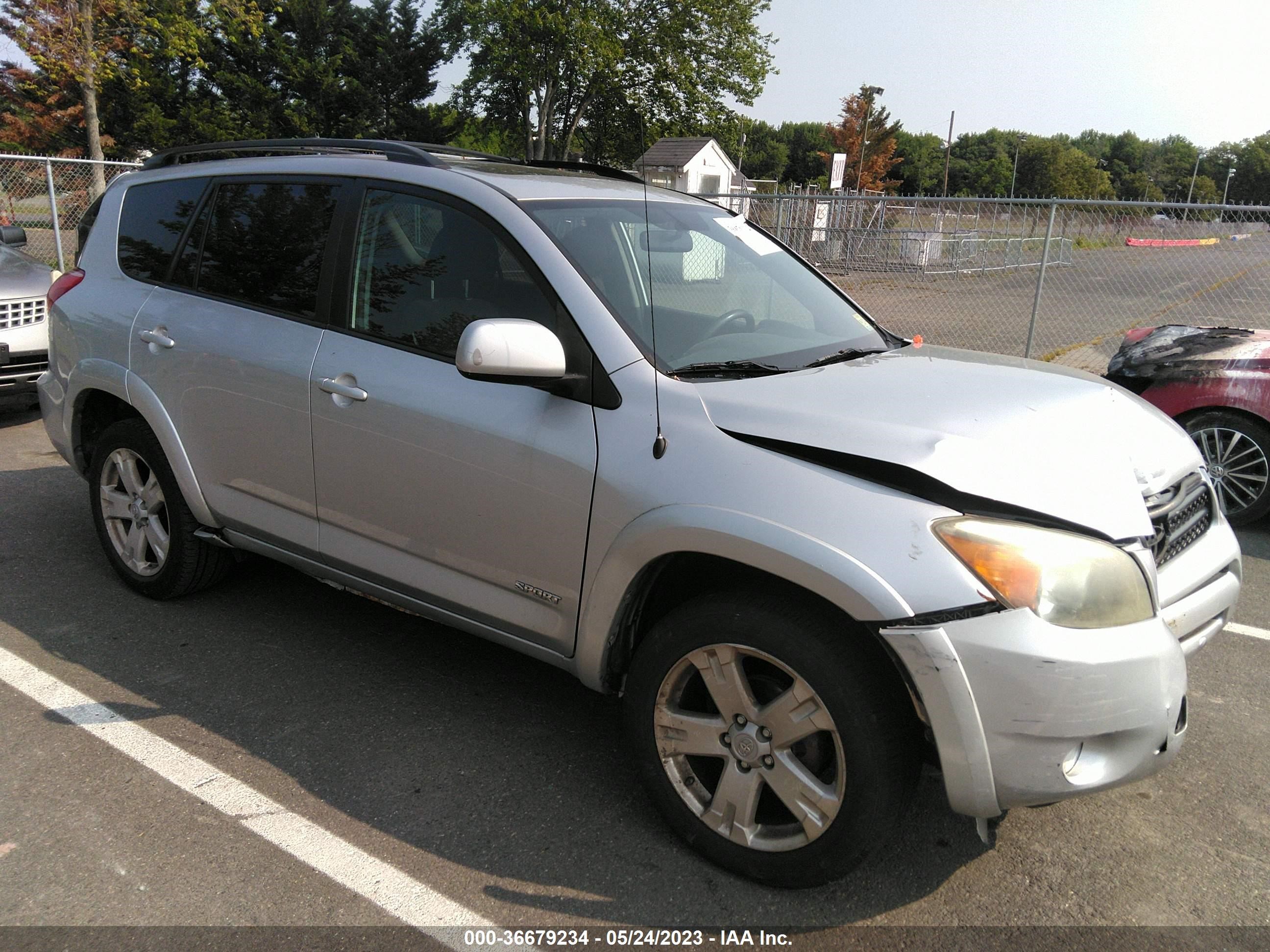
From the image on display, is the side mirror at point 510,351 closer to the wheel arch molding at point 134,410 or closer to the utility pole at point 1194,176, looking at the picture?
the wheel arch molding at point 134,410

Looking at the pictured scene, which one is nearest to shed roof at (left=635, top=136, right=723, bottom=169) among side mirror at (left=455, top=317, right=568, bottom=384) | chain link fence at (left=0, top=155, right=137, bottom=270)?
chain link fence at (left=0, top=155, right=137, bottom=270)

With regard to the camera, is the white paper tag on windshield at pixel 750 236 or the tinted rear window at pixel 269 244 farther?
the white paper tag on windshield at pixel 750 236

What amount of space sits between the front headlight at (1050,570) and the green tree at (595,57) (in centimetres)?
3766

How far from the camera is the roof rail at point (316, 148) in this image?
136 inches

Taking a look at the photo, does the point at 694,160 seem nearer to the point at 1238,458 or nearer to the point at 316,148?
the point at 1238,458

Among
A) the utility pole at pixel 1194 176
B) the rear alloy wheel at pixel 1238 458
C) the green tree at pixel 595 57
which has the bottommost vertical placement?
the rear alloy wheel at pixel 1238 458

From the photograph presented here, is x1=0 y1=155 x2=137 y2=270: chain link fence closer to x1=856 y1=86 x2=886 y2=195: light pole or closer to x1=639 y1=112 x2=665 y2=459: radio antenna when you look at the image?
x1=639 y1=112 x2=665 y2=459: radio antenna

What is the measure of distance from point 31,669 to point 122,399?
113 cm

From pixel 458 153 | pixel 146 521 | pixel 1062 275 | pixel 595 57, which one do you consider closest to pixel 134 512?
pixel 146 521

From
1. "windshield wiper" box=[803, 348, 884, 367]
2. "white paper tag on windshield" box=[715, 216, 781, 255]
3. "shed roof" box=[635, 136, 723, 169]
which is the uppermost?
"shed roof" box=[635, 136, 723, 169]

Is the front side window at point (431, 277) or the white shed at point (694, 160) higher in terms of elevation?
the white shed at point (694, 160)

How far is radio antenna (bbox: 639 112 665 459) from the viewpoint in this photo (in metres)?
2.59

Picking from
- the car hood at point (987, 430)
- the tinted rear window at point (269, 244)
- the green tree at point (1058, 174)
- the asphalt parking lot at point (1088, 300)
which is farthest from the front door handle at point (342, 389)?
the green tree at point (1058, 174)

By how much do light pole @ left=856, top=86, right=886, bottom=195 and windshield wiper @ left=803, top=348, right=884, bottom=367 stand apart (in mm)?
63486
